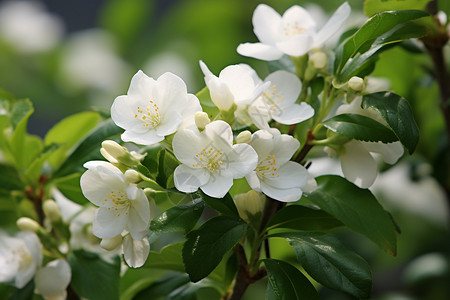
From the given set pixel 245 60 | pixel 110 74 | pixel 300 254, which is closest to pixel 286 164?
pixel 300 254

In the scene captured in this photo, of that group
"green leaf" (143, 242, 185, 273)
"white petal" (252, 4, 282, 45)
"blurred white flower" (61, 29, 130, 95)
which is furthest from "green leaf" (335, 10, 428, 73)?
"blurred white flower" (61, 29, 130, 95)

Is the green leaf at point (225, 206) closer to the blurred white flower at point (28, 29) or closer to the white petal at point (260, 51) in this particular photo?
the white petal at point (260, 51)

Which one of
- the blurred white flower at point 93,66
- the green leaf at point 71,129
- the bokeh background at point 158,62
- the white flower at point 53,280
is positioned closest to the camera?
the white flower at point 53,280

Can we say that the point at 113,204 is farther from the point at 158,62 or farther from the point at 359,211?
the point at 158,62

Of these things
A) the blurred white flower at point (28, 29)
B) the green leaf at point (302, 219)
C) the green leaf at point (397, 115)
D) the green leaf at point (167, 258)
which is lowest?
the blurred white flower at point (28, 29)

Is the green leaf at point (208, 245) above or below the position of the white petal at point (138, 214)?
below

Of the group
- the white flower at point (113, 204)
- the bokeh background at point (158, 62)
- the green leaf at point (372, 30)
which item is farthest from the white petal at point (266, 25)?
the bokeh background at point (158, 62)

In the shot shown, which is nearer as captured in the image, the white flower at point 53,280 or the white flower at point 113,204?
the white flower at point 113,204

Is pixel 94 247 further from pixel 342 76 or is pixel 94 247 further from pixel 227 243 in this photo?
pixel 342 76

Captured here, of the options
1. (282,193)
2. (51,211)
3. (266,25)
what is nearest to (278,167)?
(282,193)
